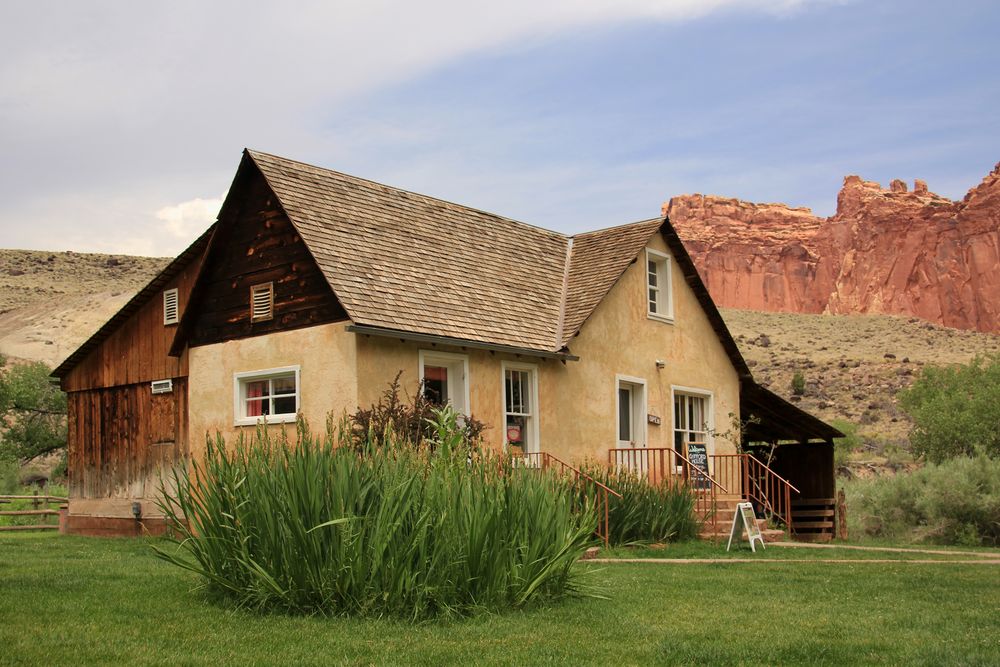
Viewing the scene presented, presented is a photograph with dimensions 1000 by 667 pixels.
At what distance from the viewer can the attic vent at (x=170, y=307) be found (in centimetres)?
2141

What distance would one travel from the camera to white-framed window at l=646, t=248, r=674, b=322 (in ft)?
76.6

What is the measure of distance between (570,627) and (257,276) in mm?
10939

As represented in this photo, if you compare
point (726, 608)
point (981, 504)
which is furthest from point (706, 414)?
point (726, 608)

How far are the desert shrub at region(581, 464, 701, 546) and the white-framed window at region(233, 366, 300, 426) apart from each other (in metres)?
4.88

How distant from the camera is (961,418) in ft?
120

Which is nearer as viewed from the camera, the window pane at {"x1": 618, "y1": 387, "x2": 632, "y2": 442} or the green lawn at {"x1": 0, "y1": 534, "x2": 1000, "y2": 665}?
the green lawn at {"x1": 0, "y1": 534, "x2": 1000, "y2": 665}

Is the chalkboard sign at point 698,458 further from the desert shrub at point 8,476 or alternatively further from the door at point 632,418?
the desert shrub at point 8,476

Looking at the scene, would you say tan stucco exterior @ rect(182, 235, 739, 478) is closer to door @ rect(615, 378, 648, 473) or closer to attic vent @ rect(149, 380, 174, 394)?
door @ rect(615, 378, 648, 473)

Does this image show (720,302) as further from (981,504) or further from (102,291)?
(981,504)

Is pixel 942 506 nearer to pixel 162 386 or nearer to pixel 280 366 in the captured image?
pixel 280 366

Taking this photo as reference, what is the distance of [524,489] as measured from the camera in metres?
10.6

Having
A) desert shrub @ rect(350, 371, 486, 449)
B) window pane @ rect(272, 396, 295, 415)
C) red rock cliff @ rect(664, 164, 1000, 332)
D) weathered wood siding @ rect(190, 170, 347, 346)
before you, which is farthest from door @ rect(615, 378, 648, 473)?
red rock cliff @ rect(664, 164, 1000, 332)

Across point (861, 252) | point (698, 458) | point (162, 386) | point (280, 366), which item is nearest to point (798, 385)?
point (698, 458)

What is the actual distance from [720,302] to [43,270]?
206 feet
